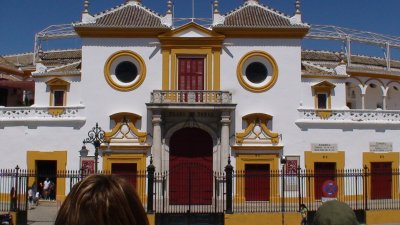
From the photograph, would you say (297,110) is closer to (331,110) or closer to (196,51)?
(331,110)

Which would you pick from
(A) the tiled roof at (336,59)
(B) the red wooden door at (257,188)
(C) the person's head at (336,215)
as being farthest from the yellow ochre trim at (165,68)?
(C) the person's head at (336,215)

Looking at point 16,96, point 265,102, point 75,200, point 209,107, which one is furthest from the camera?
point 16,96

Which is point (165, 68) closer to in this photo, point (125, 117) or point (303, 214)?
point (125, 117)

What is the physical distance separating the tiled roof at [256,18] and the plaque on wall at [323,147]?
19.4 feet

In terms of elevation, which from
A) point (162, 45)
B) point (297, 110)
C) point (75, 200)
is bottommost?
point (75, 200)

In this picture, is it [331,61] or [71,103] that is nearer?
[71,103]

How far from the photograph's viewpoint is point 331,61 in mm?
34656

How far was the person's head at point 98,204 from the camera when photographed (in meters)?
2.01

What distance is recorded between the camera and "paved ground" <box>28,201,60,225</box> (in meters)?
18.6

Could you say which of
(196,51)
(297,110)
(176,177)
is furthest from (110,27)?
(297,110)

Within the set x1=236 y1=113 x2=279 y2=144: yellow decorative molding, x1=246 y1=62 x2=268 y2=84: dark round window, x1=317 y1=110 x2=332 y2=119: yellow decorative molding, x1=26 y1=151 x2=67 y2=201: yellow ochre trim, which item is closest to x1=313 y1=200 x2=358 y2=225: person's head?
x1=236 y1=113 x2=279 y2=144: yellow decorative molding

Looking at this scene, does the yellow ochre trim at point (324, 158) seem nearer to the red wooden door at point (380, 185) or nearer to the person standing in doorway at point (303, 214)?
the red wooden door at point (380, 185)

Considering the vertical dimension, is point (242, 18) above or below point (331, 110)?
above

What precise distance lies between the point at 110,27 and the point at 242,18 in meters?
6.67
